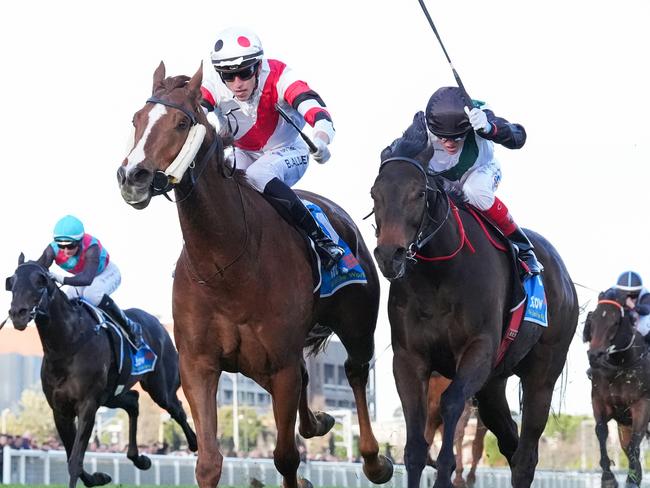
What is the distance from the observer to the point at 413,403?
25.9ft

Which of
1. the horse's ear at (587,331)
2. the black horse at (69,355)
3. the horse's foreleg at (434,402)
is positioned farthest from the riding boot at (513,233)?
the horse's ear at (587,331)

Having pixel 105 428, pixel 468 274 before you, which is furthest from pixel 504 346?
pixel 105 428

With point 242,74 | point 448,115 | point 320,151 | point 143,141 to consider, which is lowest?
point 143,141

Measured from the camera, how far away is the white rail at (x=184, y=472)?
18156 millimetres

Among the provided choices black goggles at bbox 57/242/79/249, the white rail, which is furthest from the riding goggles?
the white rail

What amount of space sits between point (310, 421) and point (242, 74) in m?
2.80

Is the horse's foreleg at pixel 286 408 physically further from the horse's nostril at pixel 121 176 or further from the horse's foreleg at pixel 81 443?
the horse's foreleg at pixel 81 443

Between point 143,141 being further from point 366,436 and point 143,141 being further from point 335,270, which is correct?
point 366,436

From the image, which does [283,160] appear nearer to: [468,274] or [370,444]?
[468,274]

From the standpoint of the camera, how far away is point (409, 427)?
7.81 metres

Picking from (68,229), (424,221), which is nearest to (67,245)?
(68,229)

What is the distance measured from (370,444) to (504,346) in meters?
1.45

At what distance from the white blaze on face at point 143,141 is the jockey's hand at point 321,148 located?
114cm

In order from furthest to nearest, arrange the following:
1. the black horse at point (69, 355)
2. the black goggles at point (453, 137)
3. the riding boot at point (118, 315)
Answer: the riding boot at point (118, 315) → the black horse at point (69, 355) → the black goggles at point (453, 137)
